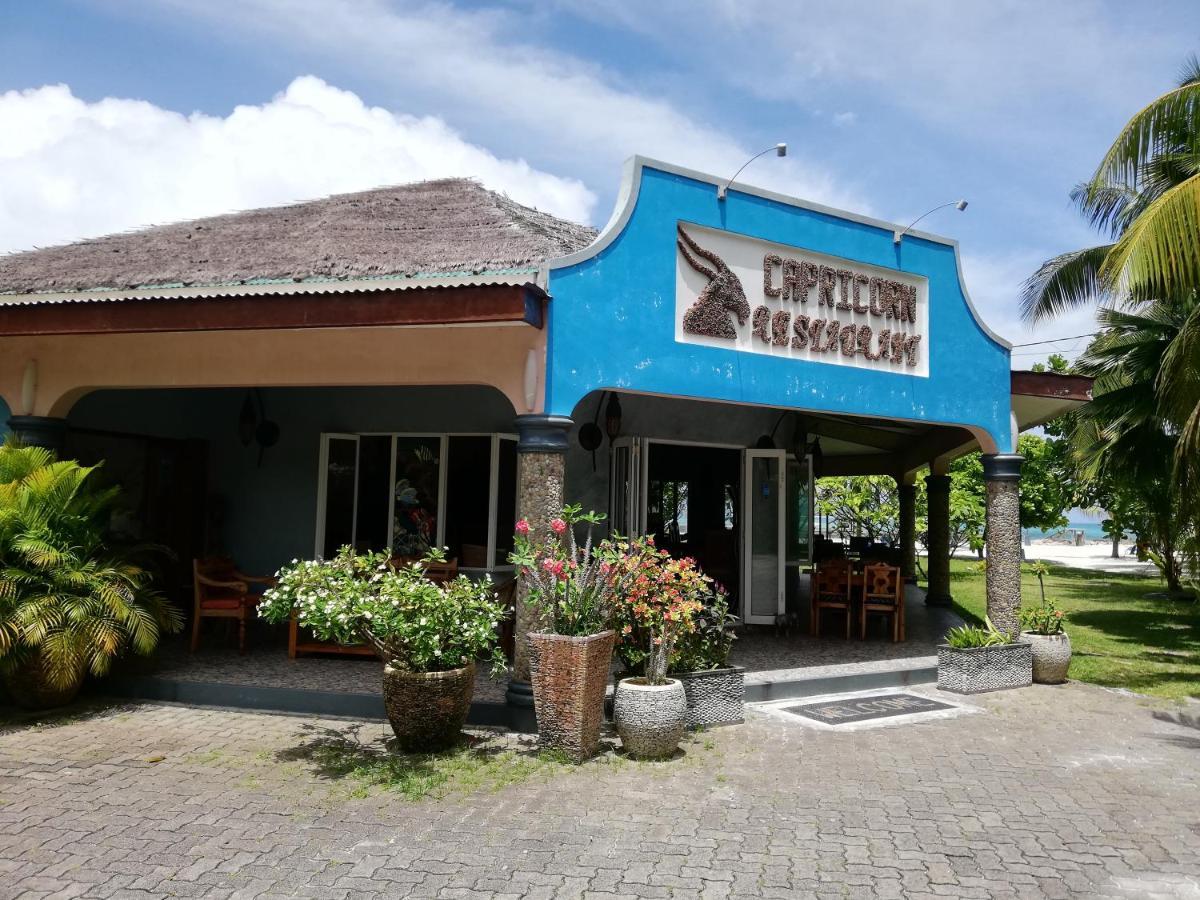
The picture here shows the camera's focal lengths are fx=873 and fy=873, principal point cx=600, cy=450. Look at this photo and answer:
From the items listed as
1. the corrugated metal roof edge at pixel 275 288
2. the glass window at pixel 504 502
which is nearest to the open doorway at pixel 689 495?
the glass window at pixel 504 502

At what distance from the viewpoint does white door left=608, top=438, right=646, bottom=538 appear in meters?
10.3

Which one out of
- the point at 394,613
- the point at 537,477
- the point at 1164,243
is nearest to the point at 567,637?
the point at 394,613

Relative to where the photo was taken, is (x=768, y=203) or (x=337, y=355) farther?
(x=768, y=203)

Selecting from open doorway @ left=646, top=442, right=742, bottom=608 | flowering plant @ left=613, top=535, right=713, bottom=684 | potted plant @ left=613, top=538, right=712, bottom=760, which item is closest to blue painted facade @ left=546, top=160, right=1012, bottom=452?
flowering plant @ left=613, top=535, right=713, bottom=684

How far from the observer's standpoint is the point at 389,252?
24.9ft

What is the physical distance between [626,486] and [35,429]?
5.99 m

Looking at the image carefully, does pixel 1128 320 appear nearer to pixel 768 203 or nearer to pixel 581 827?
pixel 768 203

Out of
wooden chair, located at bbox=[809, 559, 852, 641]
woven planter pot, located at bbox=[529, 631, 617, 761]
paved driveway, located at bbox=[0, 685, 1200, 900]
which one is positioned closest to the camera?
paved driveway, located at bbox=[0, 685, 1200, 900]

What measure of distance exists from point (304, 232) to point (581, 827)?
6645mm

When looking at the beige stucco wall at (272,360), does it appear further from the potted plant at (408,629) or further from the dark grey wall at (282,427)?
the potted plant at (408,629)

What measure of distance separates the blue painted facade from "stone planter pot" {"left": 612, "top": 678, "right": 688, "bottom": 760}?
7.19ft

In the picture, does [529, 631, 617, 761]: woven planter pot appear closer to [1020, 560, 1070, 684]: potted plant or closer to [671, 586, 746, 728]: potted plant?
[671, 586, 746, 728]: potted plant

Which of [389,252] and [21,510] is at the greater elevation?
→ [389,252]

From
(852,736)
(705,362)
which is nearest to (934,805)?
(852,736)
